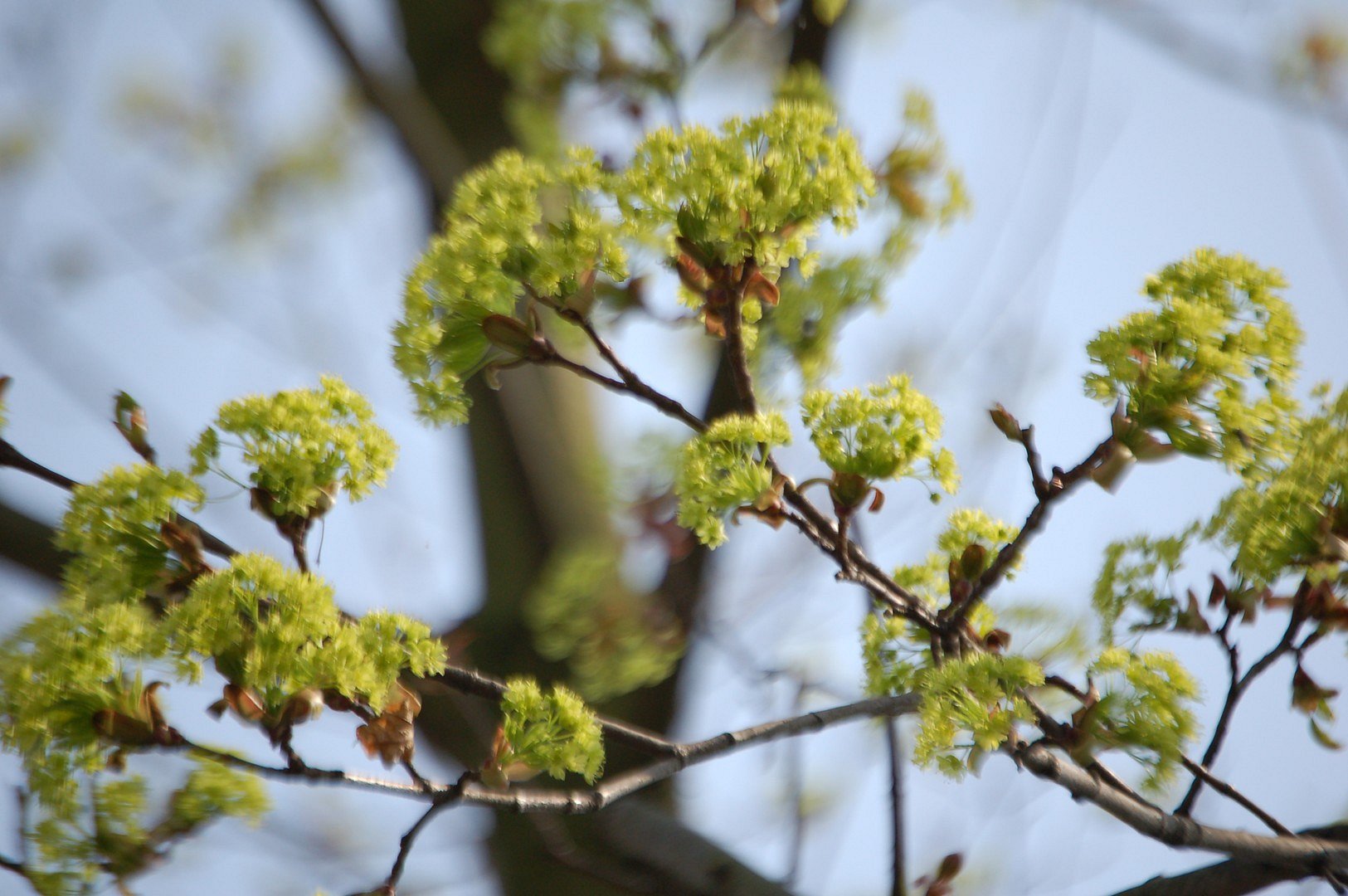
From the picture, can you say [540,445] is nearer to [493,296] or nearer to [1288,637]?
[493,296]

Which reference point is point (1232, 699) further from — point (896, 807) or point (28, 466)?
point (28, 466)

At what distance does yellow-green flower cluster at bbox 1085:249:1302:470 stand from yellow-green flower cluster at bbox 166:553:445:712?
20.3 inches

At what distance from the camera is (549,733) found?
699mm

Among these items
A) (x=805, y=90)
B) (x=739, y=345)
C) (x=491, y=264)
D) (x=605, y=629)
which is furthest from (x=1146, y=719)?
(x=805, y=90)

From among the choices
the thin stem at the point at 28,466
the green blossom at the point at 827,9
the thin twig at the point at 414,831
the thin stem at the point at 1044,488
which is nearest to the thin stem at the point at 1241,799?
the thin stem at the point at 1044,488

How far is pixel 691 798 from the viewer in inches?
74.5

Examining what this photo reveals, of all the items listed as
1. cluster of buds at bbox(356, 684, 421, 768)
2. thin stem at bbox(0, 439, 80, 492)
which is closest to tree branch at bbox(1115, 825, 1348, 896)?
cluster of buds at bbox(356, 684, 421, 768)

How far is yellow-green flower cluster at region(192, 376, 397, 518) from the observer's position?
73 centimetres

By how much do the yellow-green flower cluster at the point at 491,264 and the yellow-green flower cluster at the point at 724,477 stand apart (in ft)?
0.48

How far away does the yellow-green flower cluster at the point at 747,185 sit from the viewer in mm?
720

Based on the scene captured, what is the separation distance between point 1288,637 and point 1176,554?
0.32 ft

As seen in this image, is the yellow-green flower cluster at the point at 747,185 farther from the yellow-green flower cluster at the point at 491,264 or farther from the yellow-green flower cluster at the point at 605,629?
the yellow-green flower cluster at the point at 605,629

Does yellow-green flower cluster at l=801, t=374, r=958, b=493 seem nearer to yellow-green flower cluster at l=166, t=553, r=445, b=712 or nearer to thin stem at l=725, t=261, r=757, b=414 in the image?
thin stem at l=725, t=261, r=757, b=414

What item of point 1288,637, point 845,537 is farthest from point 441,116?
point 1288,637
